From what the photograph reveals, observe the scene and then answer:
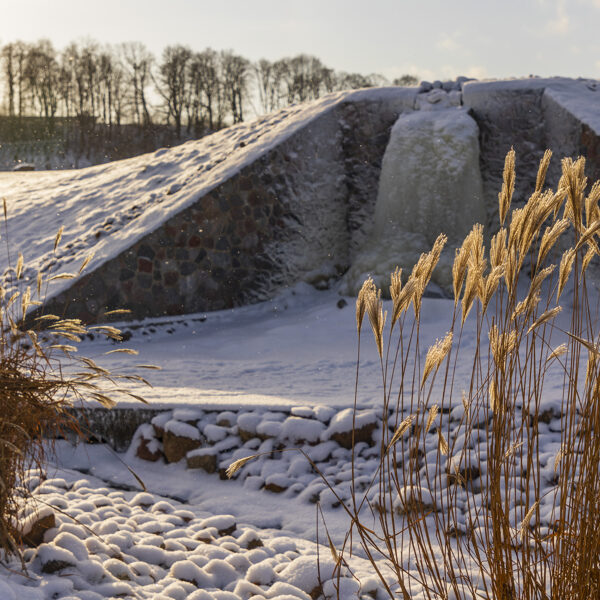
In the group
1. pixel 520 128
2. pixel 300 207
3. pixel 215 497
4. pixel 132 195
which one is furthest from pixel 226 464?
pixel 520 128

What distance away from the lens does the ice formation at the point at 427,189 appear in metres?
7.13

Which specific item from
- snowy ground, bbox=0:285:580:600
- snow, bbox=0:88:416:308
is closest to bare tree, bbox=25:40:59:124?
snow, bbox=0:88:416:308

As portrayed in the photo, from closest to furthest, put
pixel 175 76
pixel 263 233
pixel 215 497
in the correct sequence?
pixel 215 497 < pixel 263 233 < pixel 175 76

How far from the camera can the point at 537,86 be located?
7207 mm

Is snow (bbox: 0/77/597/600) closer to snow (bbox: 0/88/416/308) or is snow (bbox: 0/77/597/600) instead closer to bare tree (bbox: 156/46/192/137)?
snow (bbox: 0/88/416/308)

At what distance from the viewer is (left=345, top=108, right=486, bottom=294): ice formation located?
23.4ft

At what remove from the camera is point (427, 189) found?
23.6ft

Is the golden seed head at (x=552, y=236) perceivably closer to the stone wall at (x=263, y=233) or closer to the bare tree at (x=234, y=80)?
the stone wall at (x=263, y=233)

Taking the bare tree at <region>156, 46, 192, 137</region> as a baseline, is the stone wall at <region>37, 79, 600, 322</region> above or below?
below

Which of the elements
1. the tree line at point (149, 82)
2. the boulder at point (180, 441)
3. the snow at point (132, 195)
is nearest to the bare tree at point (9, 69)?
the tree line at point (149, 82)

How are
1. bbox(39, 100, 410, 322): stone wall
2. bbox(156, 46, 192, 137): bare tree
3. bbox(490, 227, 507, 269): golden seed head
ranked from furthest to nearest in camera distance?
bbox(156, 46, 192, 137): bare tree, bbox(39, 100, 410, 322): stone wall, bbox(490, 227, 507, 269): golden seed head

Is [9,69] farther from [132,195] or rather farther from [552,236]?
[552,236]

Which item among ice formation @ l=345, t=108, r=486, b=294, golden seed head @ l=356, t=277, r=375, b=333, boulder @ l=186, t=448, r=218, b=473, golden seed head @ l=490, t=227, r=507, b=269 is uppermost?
ice formation @ l=345, t=108, r=486, b=294

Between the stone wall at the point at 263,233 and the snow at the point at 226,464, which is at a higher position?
the stone wall at the point at 263,233
